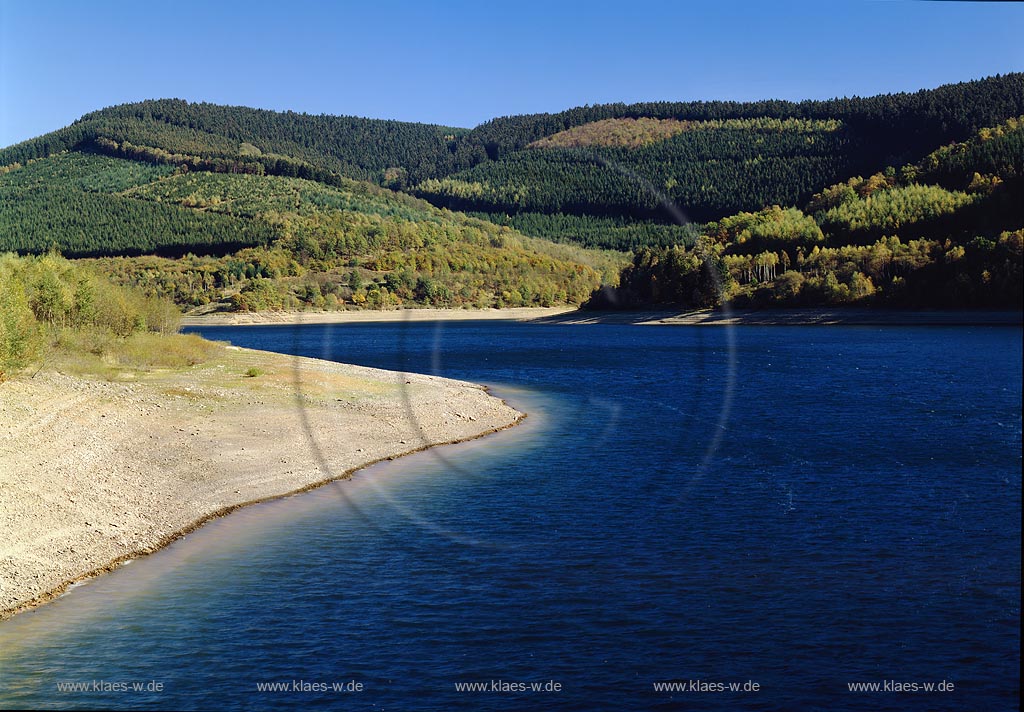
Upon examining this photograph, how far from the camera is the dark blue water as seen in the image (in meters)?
15.6

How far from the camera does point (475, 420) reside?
4450 centimetres

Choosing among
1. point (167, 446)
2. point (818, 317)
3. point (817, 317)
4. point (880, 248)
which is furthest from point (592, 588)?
point (880, 248)

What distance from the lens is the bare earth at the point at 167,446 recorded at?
882 inches

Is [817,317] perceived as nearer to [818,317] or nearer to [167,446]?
[818,317]

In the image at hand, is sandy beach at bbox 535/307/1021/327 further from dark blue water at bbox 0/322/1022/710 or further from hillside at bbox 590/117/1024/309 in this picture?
dark blue water at bbox 0/322/1022/710

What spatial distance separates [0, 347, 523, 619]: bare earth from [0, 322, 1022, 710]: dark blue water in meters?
1.33

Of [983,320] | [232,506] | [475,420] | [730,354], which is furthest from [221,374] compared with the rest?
[983,320]

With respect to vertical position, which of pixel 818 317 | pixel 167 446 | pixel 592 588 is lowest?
pixel 592 588

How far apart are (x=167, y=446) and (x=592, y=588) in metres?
18.2

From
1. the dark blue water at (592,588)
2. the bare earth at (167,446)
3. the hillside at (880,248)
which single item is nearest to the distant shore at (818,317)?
the hillside at (880,248)

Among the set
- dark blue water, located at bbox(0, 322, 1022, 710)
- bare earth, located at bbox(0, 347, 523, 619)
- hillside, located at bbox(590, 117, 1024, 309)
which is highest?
hillside, located at bbox(590, 117, 1024, 309)

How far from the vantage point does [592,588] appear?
2014cm

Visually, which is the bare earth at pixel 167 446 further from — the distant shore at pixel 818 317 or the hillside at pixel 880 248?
the distant shore at pixel 818 317

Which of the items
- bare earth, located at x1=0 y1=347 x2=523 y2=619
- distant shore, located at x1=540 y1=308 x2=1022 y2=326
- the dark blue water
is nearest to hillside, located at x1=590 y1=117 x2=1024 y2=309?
Result: distant shore, located at x1=540 y1=308 x2=1022 y2=326
